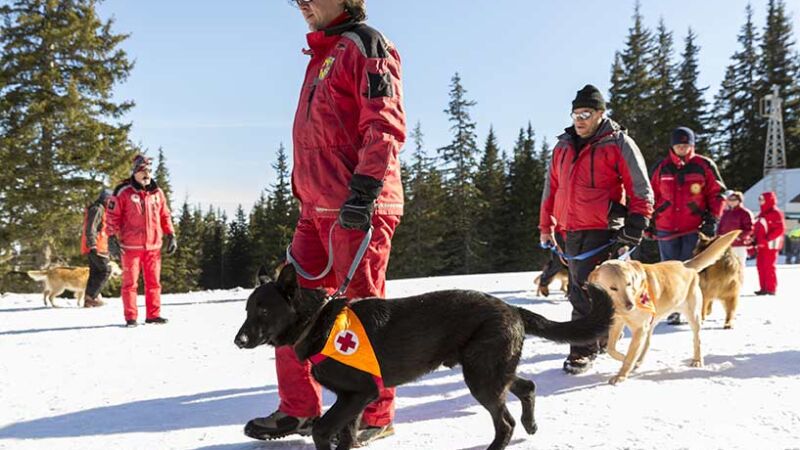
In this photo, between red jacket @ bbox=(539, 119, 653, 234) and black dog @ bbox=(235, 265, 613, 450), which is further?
red jacket @ bbox=(539, 119, 653, 234)

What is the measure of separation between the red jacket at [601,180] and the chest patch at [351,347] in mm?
2898

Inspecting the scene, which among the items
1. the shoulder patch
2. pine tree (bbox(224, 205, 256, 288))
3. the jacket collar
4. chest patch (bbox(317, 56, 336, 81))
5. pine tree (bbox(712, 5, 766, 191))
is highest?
pine tree (bbox(712, 5, 766, 191))

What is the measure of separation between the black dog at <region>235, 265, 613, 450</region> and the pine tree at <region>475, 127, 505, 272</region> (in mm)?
41281

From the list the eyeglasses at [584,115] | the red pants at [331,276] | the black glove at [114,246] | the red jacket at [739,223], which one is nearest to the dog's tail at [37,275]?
the black glove at [114,246]

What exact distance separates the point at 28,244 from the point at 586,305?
77.1 ft

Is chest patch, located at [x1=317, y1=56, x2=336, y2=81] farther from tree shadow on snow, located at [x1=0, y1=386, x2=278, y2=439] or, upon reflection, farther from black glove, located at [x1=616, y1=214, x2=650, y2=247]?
black glove, located at [x1=616, y1=214, x2=650, y2=247]

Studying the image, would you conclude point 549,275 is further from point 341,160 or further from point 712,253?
point 341,160

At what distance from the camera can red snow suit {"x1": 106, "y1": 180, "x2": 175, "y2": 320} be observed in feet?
25.3

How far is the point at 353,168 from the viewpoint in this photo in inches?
122

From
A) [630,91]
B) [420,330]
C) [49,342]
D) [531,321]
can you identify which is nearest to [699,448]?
[531,321]

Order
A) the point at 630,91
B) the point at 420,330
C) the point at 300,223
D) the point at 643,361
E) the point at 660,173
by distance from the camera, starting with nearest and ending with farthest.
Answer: the point at 420,330 < the point at 300,223 < the point at 643,361 < the point at 660,173 < the point at 630,91

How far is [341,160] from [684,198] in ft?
17.9

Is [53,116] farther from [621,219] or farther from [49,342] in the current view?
[621,219]

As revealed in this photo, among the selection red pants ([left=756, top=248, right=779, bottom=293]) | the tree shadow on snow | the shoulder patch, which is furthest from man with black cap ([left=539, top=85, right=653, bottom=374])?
red pants ([left=756, top=248, right=779, bottom=293])
